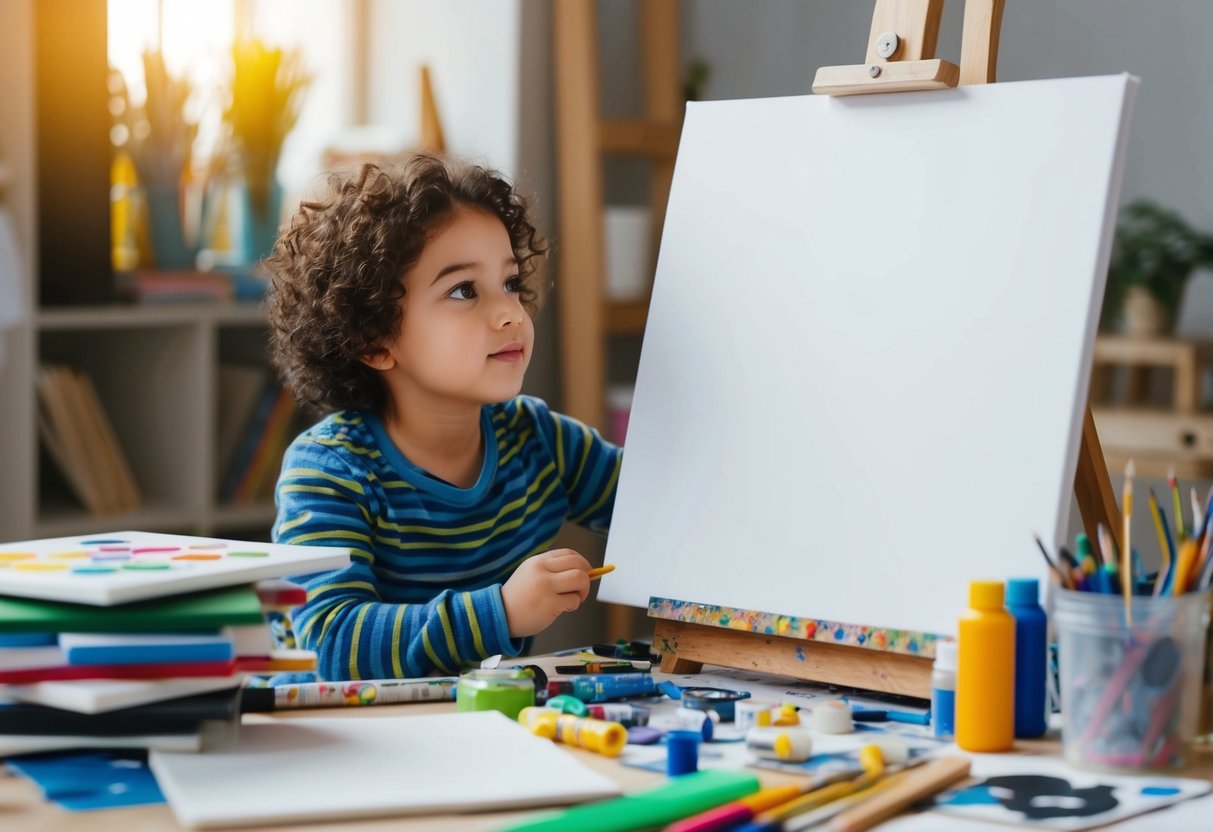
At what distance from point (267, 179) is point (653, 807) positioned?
2367 millimetres

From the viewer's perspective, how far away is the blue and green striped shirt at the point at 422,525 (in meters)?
1.26

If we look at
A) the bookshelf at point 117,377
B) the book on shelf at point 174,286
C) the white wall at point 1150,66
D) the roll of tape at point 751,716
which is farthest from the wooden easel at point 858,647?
the book on shelf at point 174,286

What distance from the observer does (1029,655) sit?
1009 mm

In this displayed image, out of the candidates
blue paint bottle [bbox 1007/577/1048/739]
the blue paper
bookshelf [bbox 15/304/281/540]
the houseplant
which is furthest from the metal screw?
bookshelf [bbox 15/304/281/540]

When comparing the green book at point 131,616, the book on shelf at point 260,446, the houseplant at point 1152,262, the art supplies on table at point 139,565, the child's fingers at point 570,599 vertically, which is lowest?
the book on shelf at point 260,446

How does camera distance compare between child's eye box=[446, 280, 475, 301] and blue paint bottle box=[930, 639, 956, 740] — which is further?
child's eye box=[446, 280, 475, 301]

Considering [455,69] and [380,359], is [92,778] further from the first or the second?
[455,69]

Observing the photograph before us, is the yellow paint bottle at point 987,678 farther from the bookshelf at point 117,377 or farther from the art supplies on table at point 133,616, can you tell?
the bookshelf at point 117,377

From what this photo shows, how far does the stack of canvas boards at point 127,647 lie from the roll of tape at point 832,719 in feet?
1.22

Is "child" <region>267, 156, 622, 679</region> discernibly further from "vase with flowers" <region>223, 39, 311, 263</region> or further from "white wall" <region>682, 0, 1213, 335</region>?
"vase with flowers" <region>223, 39, 311, 263</region>

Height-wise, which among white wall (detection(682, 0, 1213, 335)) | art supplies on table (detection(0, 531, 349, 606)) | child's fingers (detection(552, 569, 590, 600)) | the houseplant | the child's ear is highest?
white wall (detection(682, 0, 1213, 335))

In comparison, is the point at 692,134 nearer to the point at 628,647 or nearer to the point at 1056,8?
the point at 628,647

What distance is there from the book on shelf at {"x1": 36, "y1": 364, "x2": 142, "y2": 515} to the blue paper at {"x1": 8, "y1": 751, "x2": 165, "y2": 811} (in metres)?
1.81

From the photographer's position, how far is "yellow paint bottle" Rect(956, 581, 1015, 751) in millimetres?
990
